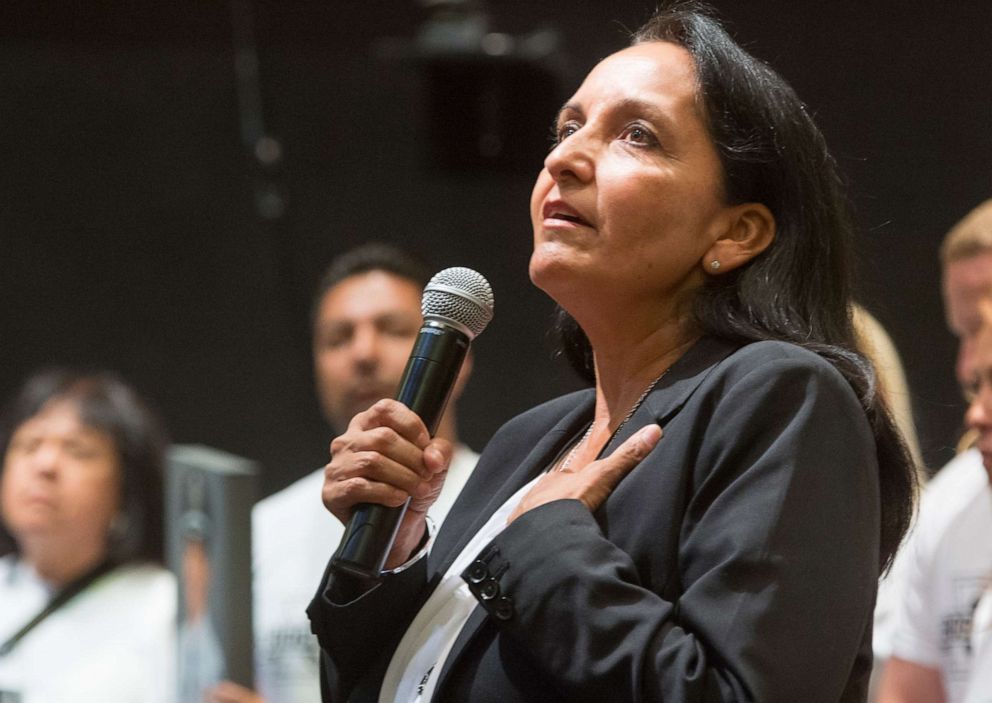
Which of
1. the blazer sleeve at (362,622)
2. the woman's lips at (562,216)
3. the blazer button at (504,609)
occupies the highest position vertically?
the woman's lips at (562,216)

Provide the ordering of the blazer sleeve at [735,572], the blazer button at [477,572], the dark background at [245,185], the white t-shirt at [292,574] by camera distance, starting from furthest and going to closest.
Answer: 1. the dark background at [245,185]
2. the white t-shirt at [292,574]
3. the blazer button at [477,572]
4. the blazer sleeve at [735,572]

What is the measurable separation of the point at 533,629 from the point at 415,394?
322 millimetres

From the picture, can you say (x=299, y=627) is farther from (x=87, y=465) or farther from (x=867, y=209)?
(x=867, y=209)

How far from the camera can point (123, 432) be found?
388 cm

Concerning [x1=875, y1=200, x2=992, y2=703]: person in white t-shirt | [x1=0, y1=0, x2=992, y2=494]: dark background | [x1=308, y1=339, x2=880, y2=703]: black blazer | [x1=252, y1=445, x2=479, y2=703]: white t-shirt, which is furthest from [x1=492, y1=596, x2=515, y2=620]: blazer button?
[x1=0, y1=0, x2=992, y2=494]: dark background

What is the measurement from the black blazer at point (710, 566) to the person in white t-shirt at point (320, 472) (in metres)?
1.80

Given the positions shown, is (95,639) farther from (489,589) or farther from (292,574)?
(489,589)

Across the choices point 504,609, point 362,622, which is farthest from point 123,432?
point 504,609

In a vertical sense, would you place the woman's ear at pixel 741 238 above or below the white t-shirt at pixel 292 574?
above

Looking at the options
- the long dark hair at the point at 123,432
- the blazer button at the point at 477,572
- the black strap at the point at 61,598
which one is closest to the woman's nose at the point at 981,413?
the blazer button at the point at 477,572

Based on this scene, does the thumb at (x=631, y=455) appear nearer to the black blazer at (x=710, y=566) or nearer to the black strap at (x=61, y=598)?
the black blazer at (x=710, y=566)

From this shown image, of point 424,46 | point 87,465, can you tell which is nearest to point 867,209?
point 424,46

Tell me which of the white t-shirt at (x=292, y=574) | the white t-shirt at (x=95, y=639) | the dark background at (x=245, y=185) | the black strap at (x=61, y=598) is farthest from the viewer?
the dark background at (x=245, y=185)

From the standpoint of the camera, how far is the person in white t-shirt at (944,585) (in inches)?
109
